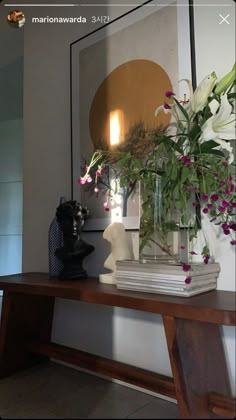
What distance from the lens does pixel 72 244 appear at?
1.28m

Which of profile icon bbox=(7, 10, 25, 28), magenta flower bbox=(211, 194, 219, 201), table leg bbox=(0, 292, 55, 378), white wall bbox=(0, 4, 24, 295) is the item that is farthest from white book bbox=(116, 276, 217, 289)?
white wall bbox=(0, 4, 24, 295)

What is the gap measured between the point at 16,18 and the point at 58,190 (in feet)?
3.17

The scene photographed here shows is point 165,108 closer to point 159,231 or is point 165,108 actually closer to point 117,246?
point 159,231

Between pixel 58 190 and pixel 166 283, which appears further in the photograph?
pixel 58 190

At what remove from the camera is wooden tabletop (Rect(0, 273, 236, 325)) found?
2.42 ft

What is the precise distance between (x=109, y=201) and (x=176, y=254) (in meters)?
0.44

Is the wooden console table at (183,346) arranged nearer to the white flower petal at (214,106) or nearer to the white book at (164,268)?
the white book at (164,268)

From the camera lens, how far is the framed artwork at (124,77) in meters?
1.17

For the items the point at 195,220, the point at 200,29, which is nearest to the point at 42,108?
the point at 200,29

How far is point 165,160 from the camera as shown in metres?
1.05

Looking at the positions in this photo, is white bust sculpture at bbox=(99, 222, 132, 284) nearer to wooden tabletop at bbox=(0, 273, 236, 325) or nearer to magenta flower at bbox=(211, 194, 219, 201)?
wooden tabletop at bbox=(0, 273, 236, 325)

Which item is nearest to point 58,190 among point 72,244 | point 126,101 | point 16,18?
point 72,244

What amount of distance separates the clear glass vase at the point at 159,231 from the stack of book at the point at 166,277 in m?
0.05

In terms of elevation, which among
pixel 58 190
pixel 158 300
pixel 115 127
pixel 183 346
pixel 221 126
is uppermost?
pixel 115 127
